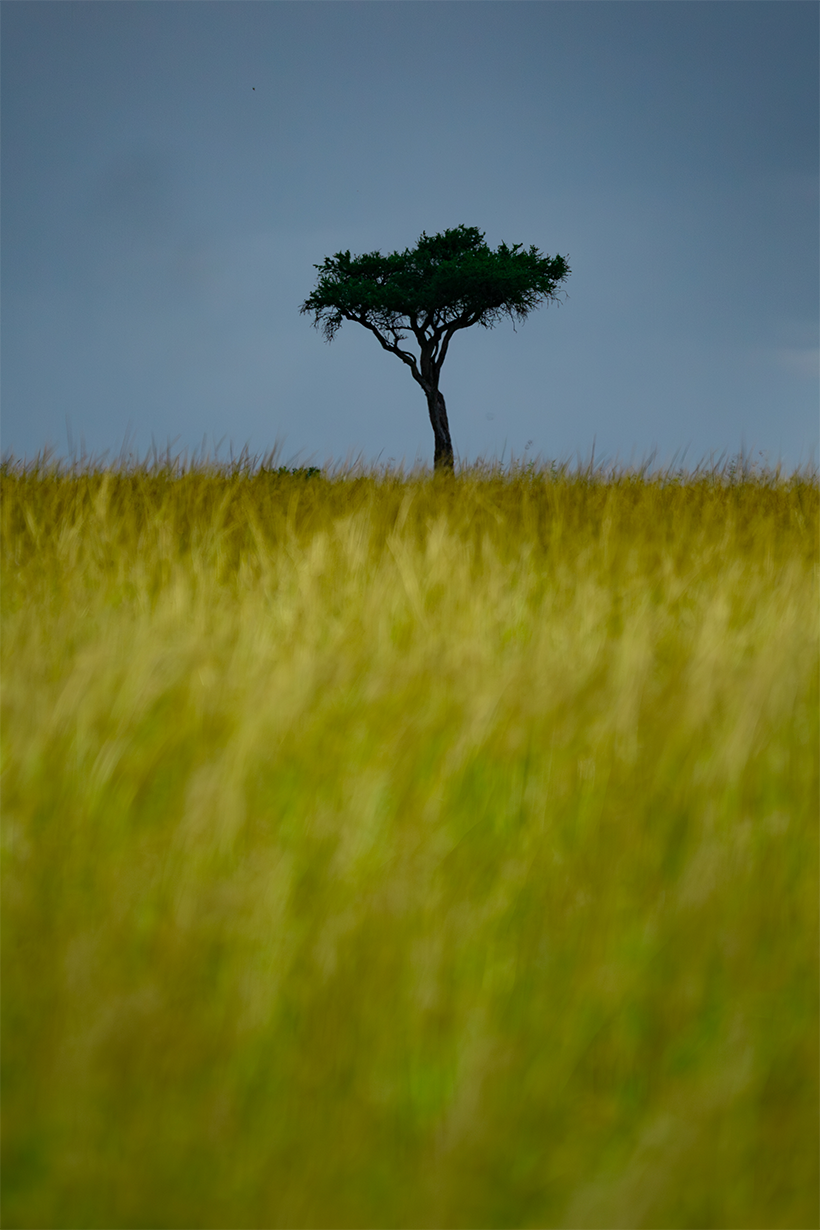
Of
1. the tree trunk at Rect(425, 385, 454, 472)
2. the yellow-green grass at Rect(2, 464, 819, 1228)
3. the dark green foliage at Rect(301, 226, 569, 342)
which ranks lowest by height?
the yellow-green grass at Rect(2, 464, 819, 1228)

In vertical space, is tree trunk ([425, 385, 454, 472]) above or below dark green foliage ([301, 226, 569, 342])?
below

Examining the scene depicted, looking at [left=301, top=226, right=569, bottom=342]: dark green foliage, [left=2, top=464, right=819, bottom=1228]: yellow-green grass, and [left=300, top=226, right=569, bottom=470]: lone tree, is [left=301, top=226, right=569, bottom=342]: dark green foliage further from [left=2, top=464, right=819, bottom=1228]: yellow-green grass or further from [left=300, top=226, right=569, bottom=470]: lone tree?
[left=2, top=464, right=819, bottom=1228]: yellow-green grass

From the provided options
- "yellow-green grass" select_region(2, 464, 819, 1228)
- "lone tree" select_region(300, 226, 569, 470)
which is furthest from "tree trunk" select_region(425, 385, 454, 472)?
"yellow-green grass" select_region(2, 464, 819, 1228)

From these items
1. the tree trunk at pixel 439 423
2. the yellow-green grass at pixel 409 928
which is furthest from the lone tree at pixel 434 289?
the yellow-green grass at pixel 409 928

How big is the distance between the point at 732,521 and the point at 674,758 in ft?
13.5

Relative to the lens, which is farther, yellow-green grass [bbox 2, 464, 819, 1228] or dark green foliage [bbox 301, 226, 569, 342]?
dark green foliage [bbox 301, 226, 569, 342]

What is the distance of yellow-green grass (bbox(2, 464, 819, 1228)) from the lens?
1.10m

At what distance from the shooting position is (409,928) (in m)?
1.41

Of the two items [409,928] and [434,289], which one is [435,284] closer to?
[434,289]

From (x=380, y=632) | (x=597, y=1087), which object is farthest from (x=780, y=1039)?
(x=380, y=632)

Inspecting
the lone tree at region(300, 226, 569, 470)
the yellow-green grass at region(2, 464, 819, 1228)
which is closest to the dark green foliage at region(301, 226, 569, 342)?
the lone tree at region(300, 226, 569, 470)

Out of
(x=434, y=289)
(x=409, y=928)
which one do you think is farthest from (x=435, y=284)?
(x=409, y=928)

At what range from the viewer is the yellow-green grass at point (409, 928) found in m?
1.10

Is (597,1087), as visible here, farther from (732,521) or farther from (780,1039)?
(732,521)
